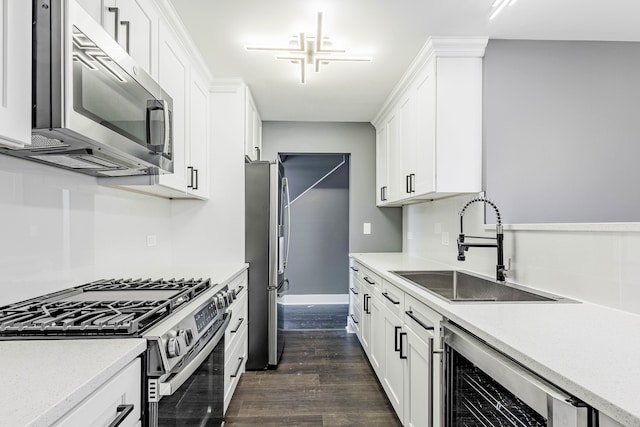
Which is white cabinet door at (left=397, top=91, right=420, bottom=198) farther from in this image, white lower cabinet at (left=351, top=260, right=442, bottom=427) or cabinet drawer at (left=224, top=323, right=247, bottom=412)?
cabinet drawer at (left=224, top=323, right=247, bottom=412)

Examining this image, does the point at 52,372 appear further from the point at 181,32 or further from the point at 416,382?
the point at 181,32

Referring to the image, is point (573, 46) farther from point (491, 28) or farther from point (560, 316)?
point (560, 316)

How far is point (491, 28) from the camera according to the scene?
2117mm

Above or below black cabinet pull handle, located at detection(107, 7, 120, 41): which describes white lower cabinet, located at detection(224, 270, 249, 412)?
below

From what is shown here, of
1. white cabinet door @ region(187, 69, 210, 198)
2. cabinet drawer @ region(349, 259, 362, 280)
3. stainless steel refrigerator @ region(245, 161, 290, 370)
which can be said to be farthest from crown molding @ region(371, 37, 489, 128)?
cabinet drawer @ region(349, 259, 362, 280)

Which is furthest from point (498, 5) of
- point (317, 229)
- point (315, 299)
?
point (315, 299)

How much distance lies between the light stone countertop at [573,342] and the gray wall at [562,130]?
99 centimetres

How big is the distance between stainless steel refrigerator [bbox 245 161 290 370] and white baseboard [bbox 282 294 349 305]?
211 centimetres

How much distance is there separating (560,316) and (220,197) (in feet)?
7.99

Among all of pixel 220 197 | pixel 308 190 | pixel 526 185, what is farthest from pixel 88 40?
pixel 308 190

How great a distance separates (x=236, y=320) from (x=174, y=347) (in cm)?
133

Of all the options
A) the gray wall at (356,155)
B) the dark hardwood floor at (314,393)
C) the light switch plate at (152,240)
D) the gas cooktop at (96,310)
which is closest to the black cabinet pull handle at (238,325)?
the dark hardwood floor at (314,393)

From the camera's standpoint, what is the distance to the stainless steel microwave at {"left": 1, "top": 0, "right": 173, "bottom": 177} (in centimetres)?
Result: 92

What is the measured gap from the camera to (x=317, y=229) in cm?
506
